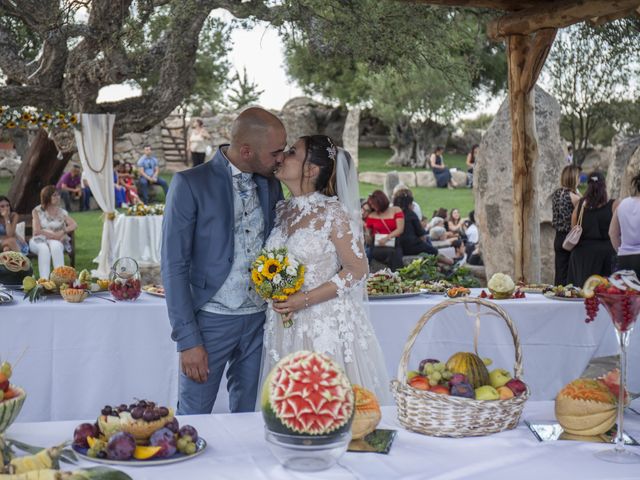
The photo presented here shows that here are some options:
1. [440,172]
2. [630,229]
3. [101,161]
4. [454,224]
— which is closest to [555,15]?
[630,229]

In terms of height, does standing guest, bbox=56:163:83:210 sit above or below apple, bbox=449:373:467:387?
above

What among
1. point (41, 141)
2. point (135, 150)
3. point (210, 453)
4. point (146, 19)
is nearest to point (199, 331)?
point (210, 453)

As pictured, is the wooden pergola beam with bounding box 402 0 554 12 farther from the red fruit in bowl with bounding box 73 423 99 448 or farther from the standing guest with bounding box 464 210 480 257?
the standing guest with bounding box 464 210 480 257

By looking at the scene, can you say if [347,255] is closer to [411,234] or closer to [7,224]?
[411,234]

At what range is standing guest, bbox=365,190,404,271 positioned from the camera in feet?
35.2

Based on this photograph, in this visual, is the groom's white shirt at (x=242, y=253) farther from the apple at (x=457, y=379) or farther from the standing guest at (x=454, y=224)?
the standing guest at (x=454, y=224)

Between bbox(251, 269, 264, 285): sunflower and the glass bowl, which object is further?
bbox(251, 269, 264, 285): sunflower

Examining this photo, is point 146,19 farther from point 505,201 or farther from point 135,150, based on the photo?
point 135,150

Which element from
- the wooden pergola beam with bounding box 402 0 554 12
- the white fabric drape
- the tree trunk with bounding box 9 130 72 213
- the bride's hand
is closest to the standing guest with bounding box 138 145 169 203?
the tree trunk with bounding box 9 130 72 213

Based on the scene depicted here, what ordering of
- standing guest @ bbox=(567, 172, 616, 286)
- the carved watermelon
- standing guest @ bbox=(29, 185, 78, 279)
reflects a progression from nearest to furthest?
the carved watermelon, standing guest @ bbox=(567, 172, 616, 286), standing guest @ bbox=(29, 185, 78, 279)

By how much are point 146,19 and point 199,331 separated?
16.4 feet

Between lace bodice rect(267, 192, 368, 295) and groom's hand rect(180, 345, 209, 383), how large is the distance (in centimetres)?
60

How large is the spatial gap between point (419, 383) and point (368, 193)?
2200 centimetres

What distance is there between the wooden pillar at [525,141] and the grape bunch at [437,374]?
5435 millimetres
